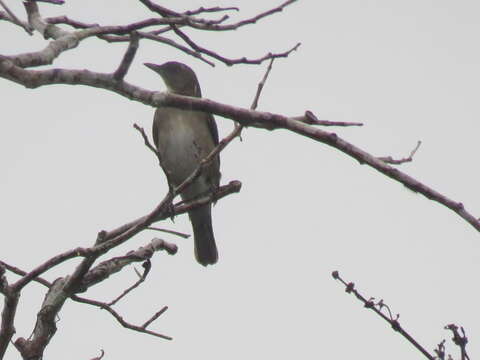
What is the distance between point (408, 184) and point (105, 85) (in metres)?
1.08

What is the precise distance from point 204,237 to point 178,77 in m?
1.61

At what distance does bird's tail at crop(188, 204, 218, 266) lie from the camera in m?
8.42

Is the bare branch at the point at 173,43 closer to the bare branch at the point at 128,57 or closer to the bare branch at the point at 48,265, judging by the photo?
the bare branch at the point at 128,57

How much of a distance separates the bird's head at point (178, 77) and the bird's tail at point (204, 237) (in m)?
1.15

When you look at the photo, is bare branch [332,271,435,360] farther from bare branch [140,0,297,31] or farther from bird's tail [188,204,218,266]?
bird's tail [188,204,218,266]

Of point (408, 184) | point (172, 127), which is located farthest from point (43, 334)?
point (172, 127)

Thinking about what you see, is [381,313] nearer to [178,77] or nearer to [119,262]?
[119,262]

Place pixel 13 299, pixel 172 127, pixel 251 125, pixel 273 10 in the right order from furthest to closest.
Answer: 1. pixel 172 127
2. pixel 273 10
3. pixel 13 299
4. pixel 251 125

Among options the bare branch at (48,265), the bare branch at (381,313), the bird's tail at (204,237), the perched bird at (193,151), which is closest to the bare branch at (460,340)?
the bare branch at (381,313)

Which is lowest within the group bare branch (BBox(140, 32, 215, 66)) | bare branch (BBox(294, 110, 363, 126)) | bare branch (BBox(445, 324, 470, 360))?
bare branch (BBox(445, 324, 470, 360))

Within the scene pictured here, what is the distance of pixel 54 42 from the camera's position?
322 cm

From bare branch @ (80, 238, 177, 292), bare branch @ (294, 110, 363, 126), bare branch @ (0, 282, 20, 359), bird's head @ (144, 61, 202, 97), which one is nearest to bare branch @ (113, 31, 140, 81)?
bare branch @ (294, 110, 363, 126)

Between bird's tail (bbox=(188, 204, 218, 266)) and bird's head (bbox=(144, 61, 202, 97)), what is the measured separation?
3.76 ft

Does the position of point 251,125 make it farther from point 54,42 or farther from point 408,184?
point 54,42
